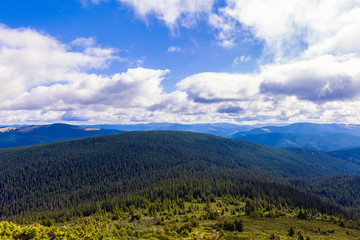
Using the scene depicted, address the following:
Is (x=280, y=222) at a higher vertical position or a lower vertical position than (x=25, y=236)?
lower

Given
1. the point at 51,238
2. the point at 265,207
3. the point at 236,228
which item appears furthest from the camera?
the point at 265,207

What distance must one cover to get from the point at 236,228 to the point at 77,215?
6857 inches

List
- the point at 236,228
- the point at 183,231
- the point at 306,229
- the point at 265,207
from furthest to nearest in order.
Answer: the point at 265,207
the point at 306,229
the point at 236,228
the point at 183,231

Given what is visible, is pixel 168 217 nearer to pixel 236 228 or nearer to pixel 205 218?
pixel 205 218

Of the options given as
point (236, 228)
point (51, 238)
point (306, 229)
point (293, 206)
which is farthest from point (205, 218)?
point (293, 206)

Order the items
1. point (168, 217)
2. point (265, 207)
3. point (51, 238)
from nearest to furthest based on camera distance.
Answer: point (51, 238), point (168, 217), point (265, 207)

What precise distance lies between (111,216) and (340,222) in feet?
639

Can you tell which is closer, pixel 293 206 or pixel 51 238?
pixel 51 238

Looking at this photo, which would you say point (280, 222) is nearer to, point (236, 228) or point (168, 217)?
point (236, 228)

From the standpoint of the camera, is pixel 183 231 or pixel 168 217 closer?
pixel 183 231

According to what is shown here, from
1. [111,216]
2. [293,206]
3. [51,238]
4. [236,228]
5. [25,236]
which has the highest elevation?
[25,236]

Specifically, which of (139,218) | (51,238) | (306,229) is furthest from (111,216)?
(306,229)

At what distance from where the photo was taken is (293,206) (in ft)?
652

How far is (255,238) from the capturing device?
3386 inches
